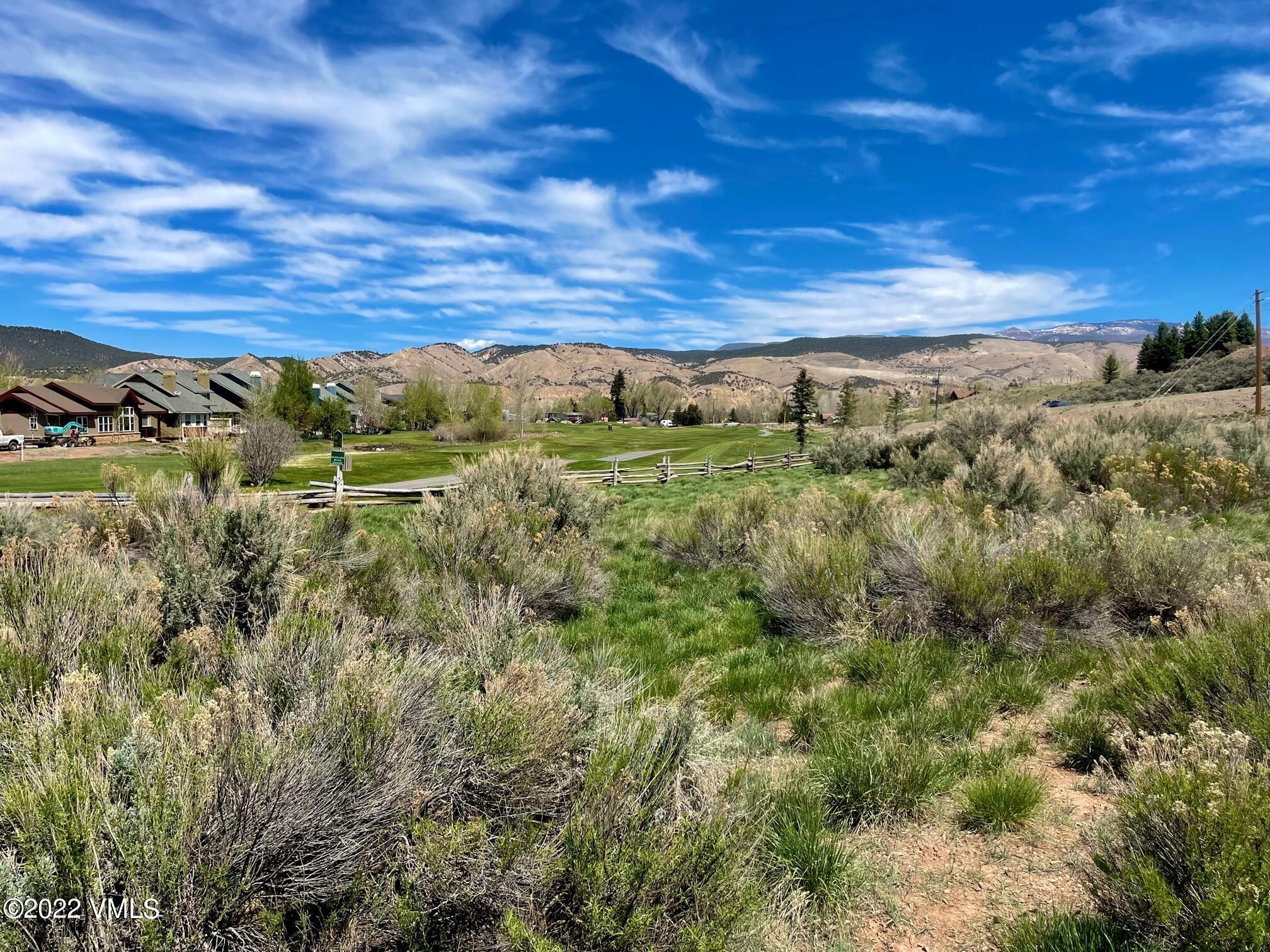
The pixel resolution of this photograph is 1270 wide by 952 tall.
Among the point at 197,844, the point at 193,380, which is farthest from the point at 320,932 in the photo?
the point at 193,380

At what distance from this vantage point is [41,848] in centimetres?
167

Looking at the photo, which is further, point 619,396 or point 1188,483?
point 619,396

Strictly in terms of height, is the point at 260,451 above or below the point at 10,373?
below

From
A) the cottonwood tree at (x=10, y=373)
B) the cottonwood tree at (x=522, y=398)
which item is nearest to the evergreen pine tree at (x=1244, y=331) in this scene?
→ the cottonwood tree at (x=522, y=398)

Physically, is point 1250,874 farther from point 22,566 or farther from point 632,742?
point 22,566

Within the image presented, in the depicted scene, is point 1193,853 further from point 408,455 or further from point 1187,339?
point 1187,339

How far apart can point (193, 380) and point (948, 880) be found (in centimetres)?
8653

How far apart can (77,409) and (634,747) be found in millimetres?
66924

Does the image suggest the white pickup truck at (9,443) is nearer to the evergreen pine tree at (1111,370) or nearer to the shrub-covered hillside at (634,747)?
the shrub-covered hillside at (634,747)

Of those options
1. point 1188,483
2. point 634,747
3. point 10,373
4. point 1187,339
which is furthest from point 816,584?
point 1187,339

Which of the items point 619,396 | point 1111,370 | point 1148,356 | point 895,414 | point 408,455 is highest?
point 1148,356

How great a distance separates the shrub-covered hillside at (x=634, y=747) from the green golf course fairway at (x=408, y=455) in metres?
6.09

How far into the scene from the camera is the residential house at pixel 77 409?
158 ft

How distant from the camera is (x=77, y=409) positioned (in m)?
51.8
